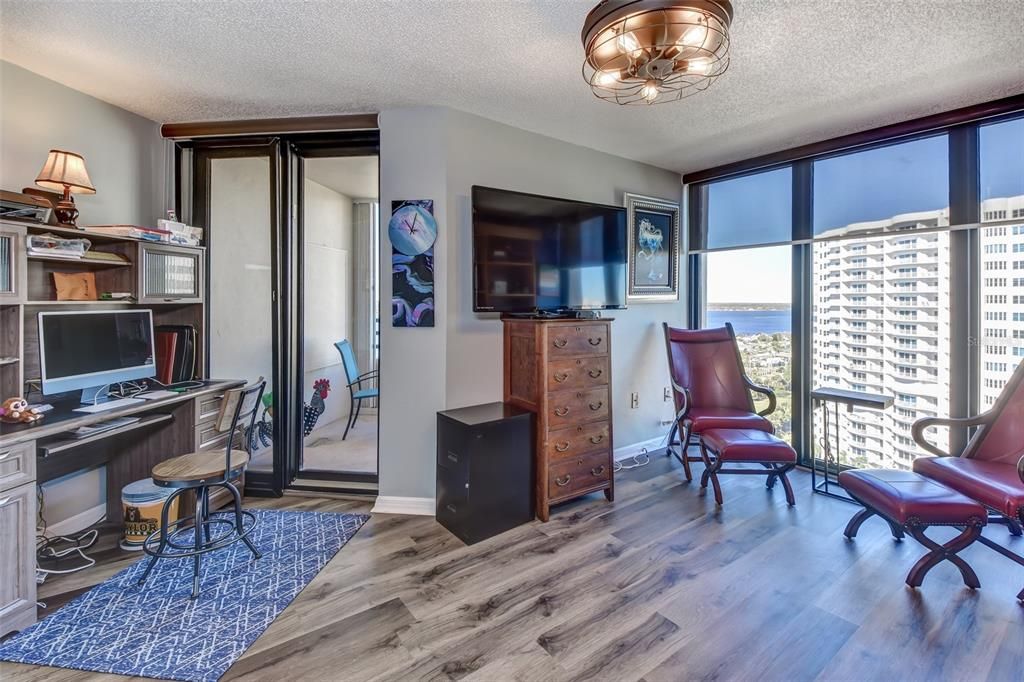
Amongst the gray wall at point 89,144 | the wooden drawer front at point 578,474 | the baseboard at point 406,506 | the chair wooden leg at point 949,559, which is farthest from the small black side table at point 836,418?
the gray wall at point 89,144

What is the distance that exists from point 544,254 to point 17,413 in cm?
279

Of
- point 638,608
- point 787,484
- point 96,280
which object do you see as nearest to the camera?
point 638,608

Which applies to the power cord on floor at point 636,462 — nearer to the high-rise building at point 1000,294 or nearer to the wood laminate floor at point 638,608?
the wood laminate floor at point 638,608

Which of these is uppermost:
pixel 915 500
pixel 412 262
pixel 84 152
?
pixel 84 152

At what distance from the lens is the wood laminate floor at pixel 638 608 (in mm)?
1635

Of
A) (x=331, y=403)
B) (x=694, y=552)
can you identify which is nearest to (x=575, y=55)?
(x=694, y=552)

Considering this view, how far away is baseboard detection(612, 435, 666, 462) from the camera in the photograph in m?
3.80

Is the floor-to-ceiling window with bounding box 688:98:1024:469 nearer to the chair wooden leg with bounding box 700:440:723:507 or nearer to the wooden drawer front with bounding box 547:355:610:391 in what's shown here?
the chair wooden leg with bounding box 700:440:723:507

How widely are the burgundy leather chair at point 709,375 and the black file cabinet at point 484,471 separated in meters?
1.48

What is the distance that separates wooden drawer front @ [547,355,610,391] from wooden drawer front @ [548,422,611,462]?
0.91 feet

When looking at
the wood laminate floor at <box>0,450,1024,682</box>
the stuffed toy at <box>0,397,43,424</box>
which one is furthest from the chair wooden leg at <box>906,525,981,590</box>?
the stuffed toy at <box>0,397,43,424</box>

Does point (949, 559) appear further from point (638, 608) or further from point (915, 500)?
point (638, 608)

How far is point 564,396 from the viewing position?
9.26 ft

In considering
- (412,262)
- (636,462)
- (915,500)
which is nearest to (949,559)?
(915,500)
